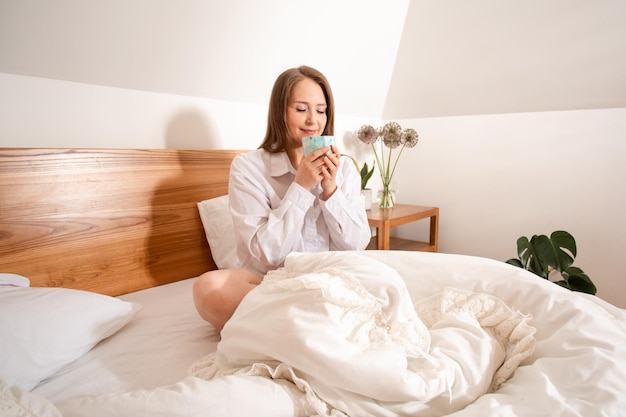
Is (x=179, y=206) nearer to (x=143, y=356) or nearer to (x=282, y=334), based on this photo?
(x=143, y=356)

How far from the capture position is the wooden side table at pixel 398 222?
1.89m

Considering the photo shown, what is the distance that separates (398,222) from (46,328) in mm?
1507

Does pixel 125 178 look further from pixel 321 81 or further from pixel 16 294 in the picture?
pixel 321 81

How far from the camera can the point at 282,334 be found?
684 millimetres

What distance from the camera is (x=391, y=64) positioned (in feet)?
7.71

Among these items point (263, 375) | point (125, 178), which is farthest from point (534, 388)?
point (125, 178)

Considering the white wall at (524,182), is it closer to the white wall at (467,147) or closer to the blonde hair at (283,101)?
the white wall at (467,147)

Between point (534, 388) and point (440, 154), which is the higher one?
point (440, 154)

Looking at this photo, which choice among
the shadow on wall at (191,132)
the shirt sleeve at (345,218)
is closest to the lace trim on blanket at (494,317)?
the shirt sleeve at (345,218)

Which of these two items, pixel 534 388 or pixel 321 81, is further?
pixel 321 81

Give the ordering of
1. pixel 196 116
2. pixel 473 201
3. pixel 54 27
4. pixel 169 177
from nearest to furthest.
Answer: pixel 54 27, pixel 169 177, pixel 196 116, pixel 473 201

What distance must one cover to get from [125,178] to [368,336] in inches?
41.9

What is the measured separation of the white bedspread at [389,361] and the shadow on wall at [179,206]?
739mm

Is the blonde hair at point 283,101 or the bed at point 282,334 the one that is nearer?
the bed at point 282,334
